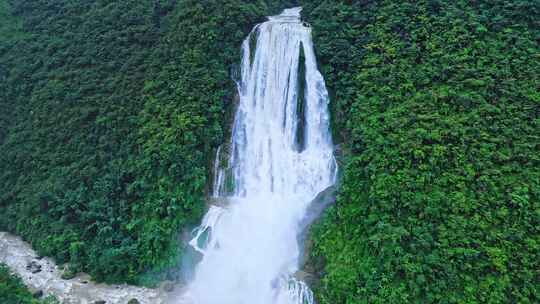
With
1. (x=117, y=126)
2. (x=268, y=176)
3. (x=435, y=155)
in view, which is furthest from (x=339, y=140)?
(x=117, y=126)

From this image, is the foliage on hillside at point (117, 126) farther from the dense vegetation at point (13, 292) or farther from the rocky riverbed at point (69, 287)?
the dense vegetation at point (13, 292)

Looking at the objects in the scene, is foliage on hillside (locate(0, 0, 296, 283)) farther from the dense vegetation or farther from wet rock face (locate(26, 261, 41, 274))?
the dense vegetation

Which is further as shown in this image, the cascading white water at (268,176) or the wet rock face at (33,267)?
the wet rock face at (33,267)

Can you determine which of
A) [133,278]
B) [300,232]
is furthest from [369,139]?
[133,278]

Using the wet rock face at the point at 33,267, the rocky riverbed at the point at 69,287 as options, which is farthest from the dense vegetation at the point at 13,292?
the wet rock face at the point at 33,267

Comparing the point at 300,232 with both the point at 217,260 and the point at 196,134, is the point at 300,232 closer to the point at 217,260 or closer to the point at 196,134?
the point at 217,260
